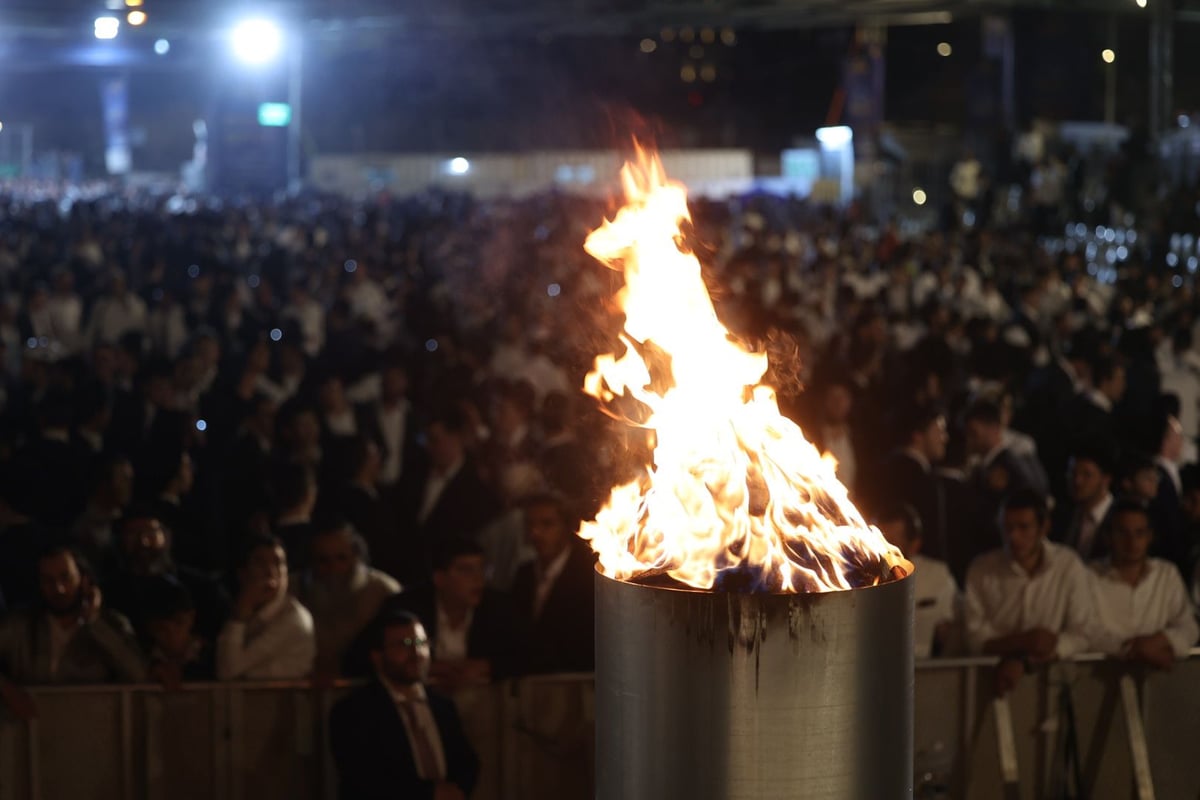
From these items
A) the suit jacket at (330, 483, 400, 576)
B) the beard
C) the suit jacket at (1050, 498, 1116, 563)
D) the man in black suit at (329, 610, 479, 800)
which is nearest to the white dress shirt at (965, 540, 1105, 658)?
the suit jacket at (1050, 498, 1116, 563)

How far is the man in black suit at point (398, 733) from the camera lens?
543 centimetres

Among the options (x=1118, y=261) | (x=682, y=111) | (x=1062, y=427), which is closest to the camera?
(x=1062, y=427)

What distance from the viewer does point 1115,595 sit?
6.32 metres

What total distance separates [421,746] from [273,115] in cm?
2629

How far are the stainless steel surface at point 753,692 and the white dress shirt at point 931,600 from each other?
312 centimetres

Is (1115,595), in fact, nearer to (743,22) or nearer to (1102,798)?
(1102,798)

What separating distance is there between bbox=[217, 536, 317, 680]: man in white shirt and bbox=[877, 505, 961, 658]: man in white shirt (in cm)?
223

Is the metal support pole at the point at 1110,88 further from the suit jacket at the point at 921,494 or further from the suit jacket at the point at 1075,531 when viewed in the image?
the suit jacket at the point at 921,494

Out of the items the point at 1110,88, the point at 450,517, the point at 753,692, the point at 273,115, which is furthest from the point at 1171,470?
the point at 1110,88

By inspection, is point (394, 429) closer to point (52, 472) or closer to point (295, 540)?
point (52, 472)

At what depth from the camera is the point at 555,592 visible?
259 inches

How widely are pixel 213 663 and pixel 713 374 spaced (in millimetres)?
3145

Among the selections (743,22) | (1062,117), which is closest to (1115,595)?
(743,22)

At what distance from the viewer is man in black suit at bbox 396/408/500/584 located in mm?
8047
